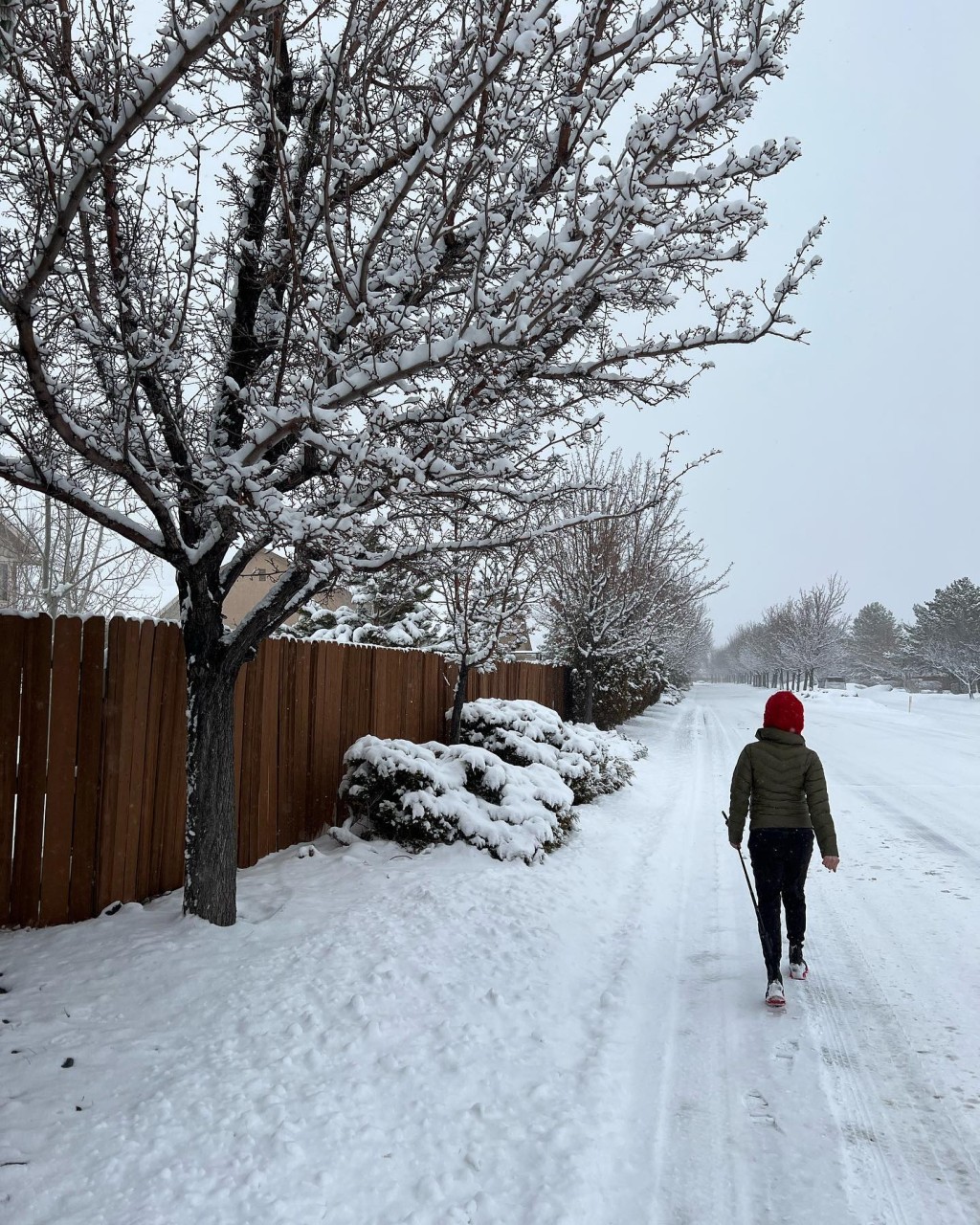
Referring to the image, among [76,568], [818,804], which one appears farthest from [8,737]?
[76,568]

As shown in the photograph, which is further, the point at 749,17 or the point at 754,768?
the point at 754,768

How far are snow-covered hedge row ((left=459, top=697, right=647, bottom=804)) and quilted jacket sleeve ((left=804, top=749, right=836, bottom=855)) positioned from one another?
428 cm

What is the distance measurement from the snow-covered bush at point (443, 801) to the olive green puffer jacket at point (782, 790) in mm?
2431

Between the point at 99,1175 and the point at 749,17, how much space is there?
206 inches

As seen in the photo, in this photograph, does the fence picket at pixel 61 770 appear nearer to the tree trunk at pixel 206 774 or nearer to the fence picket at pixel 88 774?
the fence picket at pixel 88 774

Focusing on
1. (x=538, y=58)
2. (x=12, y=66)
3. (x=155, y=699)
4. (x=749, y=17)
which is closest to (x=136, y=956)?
(x=155, y=699)

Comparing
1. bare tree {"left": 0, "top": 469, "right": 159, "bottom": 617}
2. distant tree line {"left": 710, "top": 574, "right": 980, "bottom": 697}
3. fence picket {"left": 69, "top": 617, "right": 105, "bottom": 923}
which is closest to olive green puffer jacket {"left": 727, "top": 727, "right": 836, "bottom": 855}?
fence picket {"left": 69, "top": 617, "right": 105, "bottom": 923}

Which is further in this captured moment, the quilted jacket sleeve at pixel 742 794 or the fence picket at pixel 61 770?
the quilted jacket sleeve at pixel 742 794

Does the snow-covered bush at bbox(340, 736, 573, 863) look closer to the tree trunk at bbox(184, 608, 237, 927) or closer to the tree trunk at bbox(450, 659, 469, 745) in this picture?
the tree trunk at bbox(450, 659, 469, 745)

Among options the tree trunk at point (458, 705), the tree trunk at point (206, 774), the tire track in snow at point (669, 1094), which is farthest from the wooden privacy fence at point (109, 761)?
the tire track in snow at point (669, 1094)

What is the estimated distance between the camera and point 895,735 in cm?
2023

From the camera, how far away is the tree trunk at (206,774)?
4.53m

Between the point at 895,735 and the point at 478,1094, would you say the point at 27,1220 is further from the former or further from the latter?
the point at 895,735

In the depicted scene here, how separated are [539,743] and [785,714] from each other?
15.7 ft
